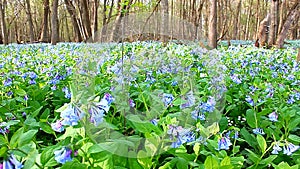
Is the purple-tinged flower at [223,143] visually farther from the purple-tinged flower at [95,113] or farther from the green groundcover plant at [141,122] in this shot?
the purple-tinged flower at [95,113]

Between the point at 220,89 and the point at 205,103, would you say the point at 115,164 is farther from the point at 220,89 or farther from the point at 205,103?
the point at 220,89

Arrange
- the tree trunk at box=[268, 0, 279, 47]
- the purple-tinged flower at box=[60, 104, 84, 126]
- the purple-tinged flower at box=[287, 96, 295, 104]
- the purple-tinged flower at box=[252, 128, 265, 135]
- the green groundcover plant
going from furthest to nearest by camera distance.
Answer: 1. the tree trunk at box=[268, 0, 279, 47]
2. the purple-tinged flower at box=[287, 96, 295, 104]
3. the purple-tinged flower at box=[252, 128, 265, 135]
4. the green groundcover plant
5. the purple-tinged flower at box=[60, 104, 84, 126]

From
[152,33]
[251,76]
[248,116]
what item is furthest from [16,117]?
[251,76]

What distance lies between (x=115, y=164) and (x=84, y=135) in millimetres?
151

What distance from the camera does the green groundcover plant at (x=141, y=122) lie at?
2.72 ft

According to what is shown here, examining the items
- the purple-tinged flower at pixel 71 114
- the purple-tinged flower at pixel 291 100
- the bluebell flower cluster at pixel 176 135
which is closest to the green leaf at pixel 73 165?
the purple-tinged flower at pixel 71 114

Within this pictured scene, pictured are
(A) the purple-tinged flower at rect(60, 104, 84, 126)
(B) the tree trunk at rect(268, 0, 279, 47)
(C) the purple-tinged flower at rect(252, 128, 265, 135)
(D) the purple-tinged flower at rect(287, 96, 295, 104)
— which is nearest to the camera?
(A) the purple-tinged flower at rect(60, 104, 84, 126)

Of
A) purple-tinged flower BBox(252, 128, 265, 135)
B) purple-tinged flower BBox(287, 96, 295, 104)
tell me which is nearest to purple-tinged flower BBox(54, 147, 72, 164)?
purple-tinged flower BBox(252, 128, 265, 135)

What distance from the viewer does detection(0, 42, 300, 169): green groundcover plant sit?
0.83 meters

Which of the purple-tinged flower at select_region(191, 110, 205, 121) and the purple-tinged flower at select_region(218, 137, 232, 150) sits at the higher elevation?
the purple-tinged flower at select_region(191, 110, 205, 121)

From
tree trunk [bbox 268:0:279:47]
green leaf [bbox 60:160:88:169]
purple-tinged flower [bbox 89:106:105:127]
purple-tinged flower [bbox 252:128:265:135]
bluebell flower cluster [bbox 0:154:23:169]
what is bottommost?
purple-tinged flower [bbox 252:128:265:135]

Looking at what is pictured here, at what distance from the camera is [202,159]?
46.0 inches

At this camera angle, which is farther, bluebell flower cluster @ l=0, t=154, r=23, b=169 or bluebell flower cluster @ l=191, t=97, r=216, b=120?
bluebell flower cluster @ l=191, t=97, r=216, b=120

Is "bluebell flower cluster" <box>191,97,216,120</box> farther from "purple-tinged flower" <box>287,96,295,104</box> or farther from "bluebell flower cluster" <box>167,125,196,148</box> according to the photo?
"purple-tinged flower" <box>287,96,295,104</box>
